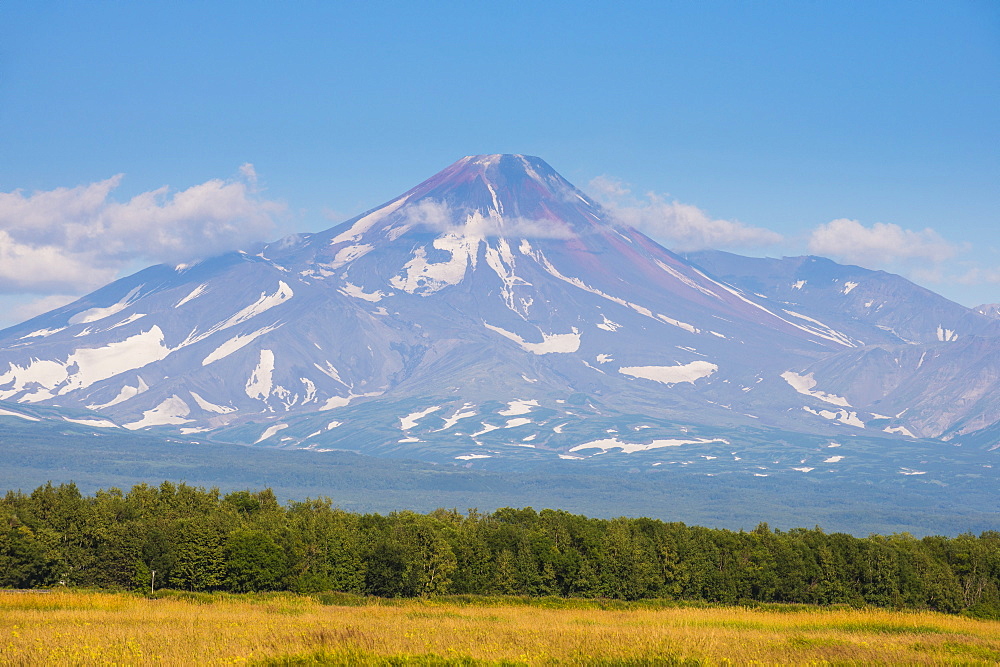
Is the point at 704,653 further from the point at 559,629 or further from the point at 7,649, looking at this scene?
the point at 7,649

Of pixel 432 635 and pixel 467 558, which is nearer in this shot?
pixel 432 635

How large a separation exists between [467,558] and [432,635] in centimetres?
3538

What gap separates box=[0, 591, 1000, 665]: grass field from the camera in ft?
91.7

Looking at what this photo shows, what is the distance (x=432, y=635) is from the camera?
34.0 m

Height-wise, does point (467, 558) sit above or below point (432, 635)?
below

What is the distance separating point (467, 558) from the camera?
6900cm

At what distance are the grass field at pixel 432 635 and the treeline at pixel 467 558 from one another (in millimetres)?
11656

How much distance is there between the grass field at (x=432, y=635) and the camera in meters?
28.0

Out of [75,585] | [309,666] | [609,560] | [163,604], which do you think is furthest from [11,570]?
[309,666]

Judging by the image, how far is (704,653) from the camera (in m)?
28.7

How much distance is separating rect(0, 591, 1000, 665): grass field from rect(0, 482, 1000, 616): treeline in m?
11.7

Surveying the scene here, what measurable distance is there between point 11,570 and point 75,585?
3.67 meters

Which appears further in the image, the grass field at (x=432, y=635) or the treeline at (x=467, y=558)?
the treeline at (x=467, y=558)

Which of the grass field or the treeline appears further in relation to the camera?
the treeline
